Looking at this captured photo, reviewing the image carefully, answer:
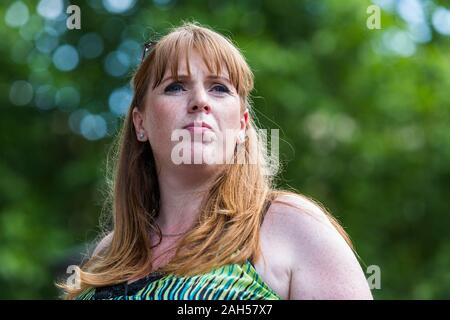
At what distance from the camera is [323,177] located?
7.95 metres

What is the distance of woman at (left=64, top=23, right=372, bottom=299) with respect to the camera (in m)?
2.31

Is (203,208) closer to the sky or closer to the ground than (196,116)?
closer to the ground

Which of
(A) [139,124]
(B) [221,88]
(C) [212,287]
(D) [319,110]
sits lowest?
(C) [212,287]

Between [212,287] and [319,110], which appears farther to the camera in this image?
[319,110]

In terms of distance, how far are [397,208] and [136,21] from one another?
10.4 feet

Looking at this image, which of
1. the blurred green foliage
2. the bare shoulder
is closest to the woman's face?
the bare shoulder

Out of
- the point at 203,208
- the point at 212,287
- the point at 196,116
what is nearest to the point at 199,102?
the point at 196,116

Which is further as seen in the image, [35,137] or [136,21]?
[35,137]

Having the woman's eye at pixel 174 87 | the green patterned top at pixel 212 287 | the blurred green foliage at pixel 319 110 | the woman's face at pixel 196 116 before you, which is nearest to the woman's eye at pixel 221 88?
the woman's face at pixel 196 116

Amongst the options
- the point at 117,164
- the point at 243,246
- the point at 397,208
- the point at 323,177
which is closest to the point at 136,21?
the point at 323,177

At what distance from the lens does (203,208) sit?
2.63m

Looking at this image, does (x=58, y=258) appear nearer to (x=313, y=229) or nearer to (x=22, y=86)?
(x=22, y=86)

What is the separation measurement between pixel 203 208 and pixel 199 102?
0.34 meters

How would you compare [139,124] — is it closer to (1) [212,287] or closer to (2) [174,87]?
(2) [174,87]
